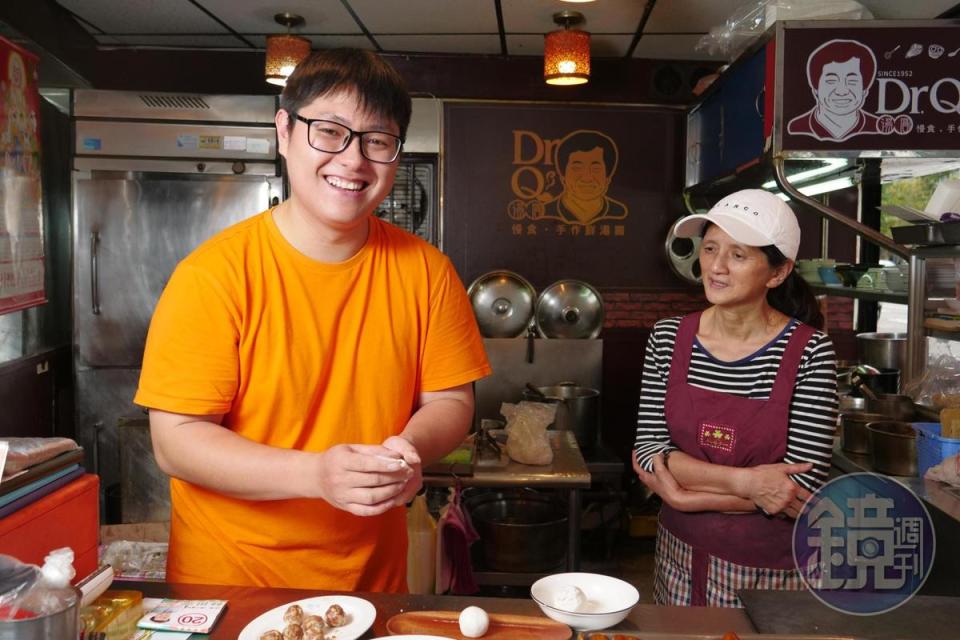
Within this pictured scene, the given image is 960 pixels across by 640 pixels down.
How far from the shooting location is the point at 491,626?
134cm

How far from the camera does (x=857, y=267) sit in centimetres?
358

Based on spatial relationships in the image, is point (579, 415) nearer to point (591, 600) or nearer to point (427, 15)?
point (427, 15)

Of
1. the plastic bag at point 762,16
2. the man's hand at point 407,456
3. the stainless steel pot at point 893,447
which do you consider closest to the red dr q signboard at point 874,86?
the plastic bag at point 762,16

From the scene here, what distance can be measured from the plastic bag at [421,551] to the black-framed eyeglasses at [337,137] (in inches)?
75.5

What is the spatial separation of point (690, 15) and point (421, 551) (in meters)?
3.16

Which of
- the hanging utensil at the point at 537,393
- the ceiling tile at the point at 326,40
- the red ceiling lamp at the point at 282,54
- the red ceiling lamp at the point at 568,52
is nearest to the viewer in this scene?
the hanging utensil at the point at 537,393

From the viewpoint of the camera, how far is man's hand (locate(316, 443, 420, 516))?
1.32 metres

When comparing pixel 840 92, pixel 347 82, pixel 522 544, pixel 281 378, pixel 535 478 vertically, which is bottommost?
pixel 522 544

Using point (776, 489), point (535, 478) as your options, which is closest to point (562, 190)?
point (535, 478)

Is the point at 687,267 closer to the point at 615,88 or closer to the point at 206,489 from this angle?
the point at 615,88

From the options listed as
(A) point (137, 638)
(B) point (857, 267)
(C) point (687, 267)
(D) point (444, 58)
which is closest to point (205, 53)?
(D) point (444, 58)

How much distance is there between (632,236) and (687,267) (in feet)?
1.37

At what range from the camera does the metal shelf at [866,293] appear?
3115 mm

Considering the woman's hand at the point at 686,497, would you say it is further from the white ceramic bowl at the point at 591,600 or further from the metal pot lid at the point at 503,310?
the metal pot lid at the point at 503,310
